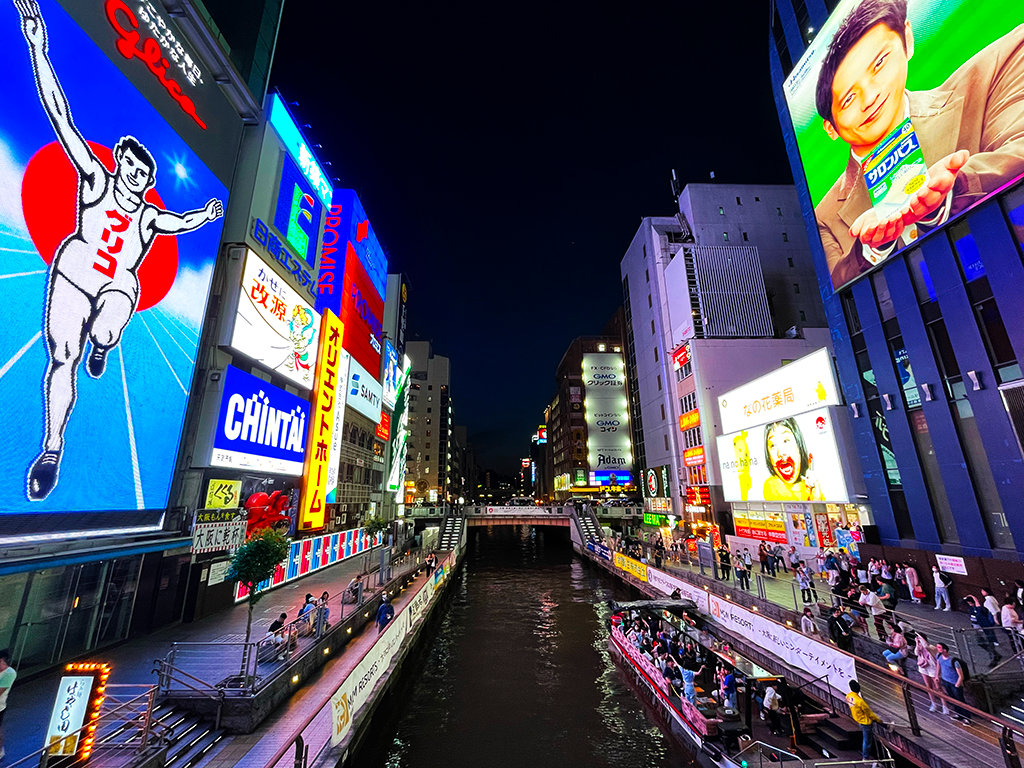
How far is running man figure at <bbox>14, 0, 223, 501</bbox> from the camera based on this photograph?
41.6 feet

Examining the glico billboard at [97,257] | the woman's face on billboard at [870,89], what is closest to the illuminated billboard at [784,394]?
the woman's face on billboard at [870,89]

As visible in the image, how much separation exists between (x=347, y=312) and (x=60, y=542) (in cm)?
2888

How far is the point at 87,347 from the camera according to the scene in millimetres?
13859

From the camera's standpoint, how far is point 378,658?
1482 cm

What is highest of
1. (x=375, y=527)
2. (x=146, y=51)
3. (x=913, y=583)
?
(x=146, y=51)

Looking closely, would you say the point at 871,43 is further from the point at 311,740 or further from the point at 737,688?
the point at 311,740

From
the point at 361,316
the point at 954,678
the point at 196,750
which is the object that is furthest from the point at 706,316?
the point at 196,750

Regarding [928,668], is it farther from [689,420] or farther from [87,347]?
[689,420]

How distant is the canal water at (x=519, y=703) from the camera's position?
13.2 meters

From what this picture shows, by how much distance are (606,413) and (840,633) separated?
6959cm

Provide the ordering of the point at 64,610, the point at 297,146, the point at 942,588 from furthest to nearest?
the point at 297,146 → the point at 942,588 → the point at 64,610

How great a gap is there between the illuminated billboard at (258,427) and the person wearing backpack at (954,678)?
26.2 meters

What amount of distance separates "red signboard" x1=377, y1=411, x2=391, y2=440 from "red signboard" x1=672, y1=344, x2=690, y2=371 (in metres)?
35.3

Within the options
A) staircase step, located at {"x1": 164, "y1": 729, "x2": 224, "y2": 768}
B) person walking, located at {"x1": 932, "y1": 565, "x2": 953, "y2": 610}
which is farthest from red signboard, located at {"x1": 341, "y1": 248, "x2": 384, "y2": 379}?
person walking, located at {"x1": 932, "y1": 565, "x2": 953, "y2": 610}
